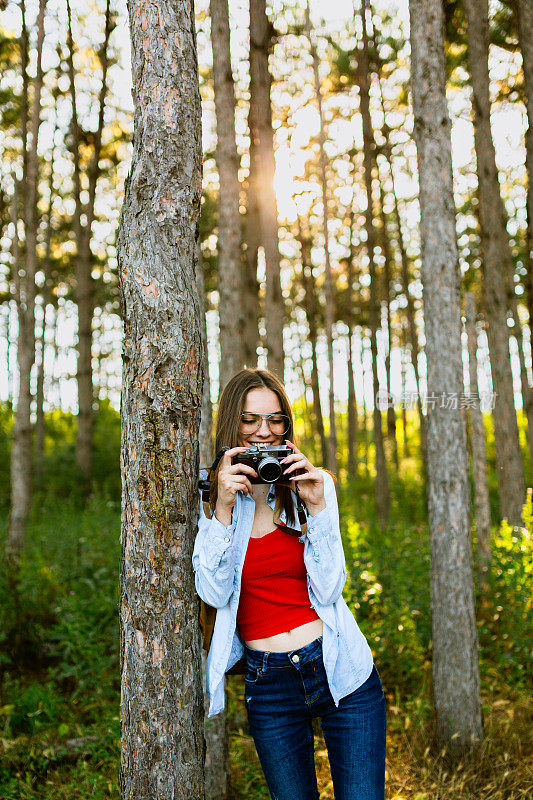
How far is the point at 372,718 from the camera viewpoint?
7.54ft

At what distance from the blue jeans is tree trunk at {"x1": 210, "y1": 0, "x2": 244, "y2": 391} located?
124 inches

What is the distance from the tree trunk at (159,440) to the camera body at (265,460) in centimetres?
28

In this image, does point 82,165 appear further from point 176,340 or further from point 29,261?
point 176,340

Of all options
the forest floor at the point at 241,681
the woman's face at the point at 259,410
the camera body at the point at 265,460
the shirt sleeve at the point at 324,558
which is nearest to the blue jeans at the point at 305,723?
the shirt sleeve at the point at 324,558

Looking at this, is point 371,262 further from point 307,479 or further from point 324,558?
point 324,558

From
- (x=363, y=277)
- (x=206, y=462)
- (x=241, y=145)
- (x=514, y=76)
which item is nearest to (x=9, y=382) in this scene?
(x=363, y=277)

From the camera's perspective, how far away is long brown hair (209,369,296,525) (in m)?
2.43

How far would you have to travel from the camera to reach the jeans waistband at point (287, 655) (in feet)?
7.39

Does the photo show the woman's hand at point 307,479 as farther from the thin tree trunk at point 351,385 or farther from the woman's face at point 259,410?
the thin tree trunk at point 351,385

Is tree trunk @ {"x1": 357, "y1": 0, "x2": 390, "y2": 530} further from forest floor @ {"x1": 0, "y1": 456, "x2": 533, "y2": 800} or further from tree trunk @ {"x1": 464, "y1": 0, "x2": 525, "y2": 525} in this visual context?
forest floor @ {"x1": 0, "y1": 456, "x2": 533, "y2": 800}

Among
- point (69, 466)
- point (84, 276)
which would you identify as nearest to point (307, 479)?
point (84, 276)

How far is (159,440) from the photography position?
7.75 ft

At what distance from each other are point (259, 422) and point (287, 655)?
88 centimetres

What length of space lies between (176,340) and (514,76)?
10.9 meters
